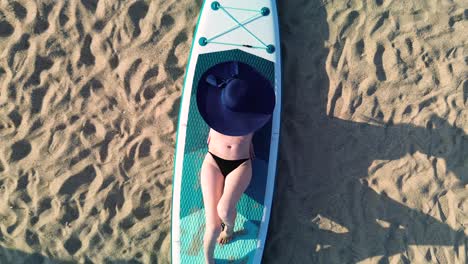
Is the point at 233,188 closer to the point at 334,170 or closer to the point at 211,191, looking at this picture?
the point at 211,191

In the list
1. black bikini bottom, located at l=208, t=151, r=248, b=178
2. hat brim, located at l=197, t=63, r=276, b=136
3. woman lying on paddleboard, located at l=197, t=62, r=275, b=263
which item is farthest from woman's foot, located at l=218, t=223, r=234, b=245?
hat brim, located at l=197, t=63, r=276, b=136

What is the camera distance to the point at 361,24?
3.47 m

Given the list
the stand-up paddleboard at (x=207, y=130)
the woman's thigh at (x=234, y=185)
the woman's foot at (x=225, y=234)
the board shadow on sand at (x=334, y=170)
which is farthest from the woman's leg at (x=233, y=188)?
the board shadow on sand at (x=334, y=170)

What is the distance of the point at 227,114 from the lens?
2654 millimetres

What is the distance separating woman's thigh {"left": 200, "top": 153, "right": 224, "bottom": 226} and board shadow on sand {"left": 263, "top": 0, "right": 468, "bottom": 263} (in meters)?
0.65

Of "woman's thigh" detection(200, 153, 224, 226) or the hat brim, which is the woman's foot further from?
the hat brim

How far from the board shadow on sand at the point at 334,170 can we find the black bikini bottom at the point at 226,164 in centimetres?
59

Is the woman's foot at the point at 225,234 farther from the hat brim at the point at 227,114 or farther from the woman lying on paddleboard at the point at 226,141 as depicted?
the hat brim at the point at 227,114

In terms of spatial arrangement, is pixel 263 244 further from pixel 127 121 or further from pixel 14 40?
pixel 14 40

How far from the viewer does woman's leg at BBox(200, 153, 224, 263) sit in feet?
9.89

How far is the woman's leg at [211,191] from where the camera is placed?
119 inches

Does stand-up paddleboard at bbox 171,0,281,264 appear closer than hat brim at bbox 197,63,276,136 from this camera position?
No

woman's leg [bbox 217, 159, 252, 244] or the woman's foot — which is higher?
woman's leg [bbox 217, 159, 252, 244]

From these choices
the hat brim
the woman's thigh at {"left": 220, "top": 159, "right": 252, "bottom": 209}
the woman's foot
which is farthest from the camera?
the woman's foot
